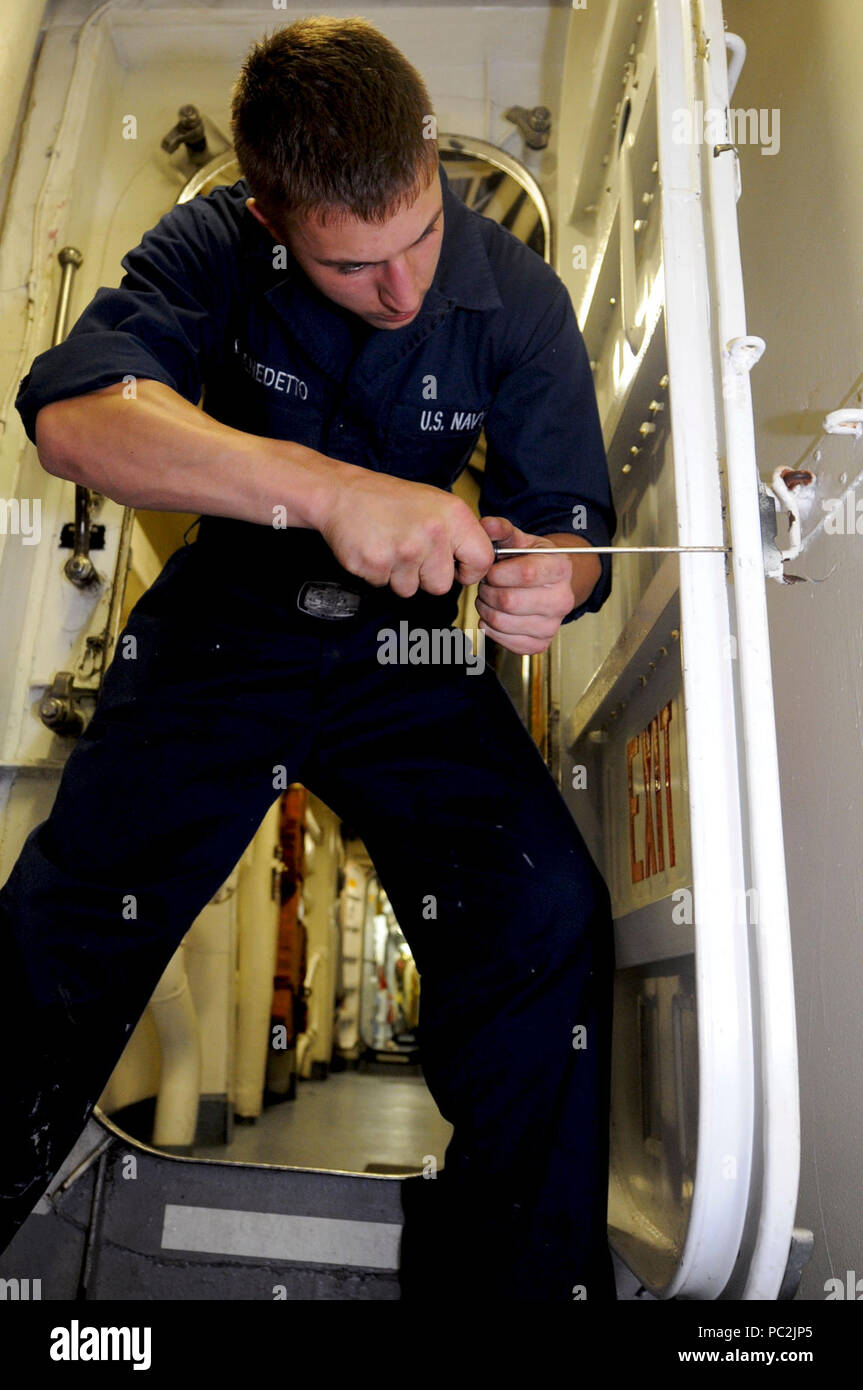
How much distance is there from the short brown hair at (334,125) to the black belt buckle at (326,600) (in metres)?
0.47

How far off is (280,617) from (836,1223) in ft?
3.40

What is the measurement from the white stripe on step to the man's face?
1.48 meters

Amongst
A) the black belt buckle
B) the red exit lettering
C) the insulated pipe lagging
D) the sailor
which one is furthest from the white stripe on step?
the black belt buckle

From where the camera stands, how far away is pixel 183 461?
123 centimetres

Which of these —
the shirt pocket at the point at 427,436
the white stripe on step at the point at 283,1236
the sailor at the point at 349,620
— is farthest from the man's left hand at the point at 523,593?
the white stripe on step at the point at 283,1236

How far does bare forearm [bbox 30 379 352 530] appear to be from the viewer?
1.22 meters

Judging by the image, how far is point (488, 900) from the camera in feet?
4.47

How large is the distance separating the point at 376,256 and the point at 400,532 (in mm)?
405

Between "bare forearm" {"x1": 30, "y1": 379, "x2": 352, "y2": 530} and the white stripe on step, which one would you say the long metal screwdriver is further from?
the white stripe on step

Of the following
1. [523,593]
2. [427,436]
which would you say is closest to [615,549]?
[523,593]

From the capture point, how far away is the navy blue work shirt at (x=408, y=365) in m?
1.55
